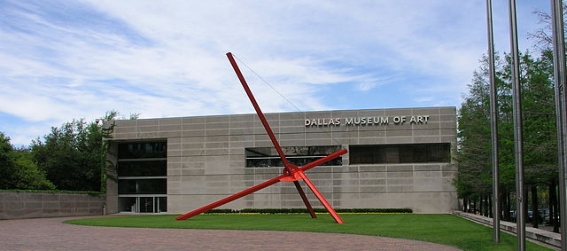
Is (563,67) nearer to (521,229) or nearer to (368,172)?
(521,229)

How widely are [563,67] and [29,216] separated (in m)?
42.7

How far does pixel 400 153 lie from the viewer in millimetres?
50594

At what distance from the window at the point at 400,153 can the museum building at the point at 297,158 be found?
8 centimetres

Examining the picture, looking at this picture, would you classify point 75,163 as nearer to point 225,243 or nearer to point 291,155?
point 291,155

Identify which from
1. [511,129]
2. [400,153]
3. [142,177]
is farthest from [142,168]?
[511,129]

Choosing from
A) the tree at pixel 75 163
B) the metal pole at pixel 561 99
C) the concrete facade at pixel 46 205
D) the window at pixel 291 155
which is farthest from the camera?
the tree at pixel 75 163

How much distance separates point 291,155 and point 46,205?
2061 cm

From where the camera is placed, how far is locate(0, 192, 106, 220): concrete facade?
140ft

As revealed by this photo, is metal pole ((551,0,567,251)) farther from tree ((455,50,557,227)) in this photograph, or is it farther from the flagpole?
tree ((455,50,557,227))

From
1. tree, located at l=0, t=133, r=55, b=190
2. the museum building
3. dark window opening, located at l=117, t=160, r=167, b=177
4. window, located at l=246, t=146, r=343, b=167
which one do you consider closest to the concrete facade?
the museum building

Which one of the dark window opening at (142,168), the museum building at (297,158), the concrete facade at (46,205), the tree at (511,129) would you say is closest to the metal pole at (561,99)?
the tree at (511,129)

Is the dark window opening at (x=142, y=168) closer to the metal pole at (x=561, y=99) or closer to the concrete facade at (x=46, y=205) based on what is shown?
the concrete facade at (x=46, y=205)

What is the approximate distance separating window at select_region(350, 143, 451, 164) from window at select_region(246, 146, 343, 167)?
1.79 meters

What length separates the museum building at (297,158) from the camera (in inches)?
1954
